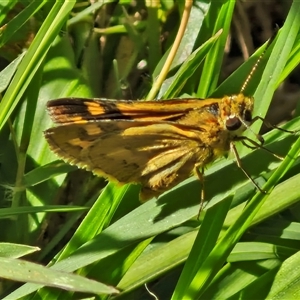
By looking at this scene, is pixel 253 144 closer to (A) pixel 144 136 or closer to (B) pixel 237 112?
(B) pixel 237 112

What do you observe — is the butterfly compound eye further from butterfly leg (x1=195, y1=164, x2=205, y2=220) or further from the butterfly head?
butterfly leg (x1=195, y1=164, x2=205, y2=220)

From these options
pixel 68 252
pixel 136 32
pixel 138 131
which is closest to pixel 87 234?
pixel 68 252

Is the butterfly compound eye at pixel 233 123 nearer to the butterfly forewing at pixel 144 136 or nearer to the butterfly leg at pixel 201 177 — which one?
the butterfly forewing at pixel 144 136

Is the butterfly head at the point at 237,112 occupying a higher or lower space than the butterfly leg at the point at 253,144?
higher

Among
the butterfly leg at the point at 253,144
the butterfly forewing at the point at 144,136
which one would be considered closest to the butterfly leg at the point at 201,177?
the butterfly forewing at the point at 144,136

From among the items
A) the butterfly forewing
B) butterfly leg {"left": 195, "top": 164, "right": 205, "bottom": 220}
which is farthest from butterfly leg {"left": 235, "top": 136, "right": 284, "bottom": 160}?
butterfly leg {"left": 195, "top": 164, "right": 205, "bottom": 220}

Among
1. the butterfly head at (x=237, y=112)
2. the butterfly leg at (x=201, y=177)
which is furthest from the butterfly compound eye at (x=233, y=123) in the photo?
the butterfly leg at (x=201, y=177)

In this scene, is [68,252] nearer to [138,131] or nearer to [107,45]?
[138,131]

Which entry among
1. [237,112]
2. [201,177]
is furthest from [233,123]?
[201,177]
